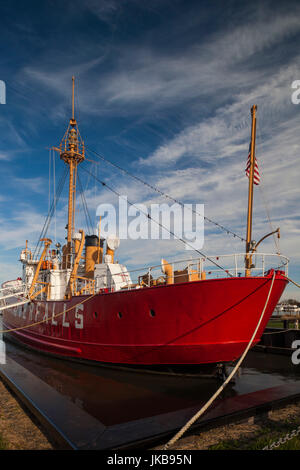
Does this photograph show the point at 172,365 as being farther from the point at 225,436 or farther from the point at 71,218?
the point at 71,218

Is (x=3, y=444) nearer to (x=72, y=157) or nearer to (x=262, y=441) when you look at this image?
(x=262, y=441)

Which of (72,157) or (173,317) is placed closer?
(173,317)

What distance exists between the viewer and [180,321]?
966 centimetres

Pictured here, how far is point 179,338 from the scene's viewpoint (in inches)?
381

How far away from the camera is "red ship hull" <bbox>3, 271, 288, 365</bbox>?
9.21 metres

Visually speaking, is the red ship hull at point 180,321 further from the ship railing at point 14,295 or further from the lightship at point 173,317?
the ship railing at point 14,295

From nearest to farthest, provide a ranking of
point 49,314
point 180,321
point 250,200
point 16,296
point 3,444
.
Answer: point 3,444 < point 180,321 < point 250,200 < point 49,314 < point 16,296

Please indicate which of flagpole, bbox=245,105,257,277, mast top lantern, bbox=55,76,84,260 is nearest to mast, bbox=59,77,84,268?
mast top lantern, bbox=55,76,84,260

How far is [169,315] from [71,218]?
1236cm

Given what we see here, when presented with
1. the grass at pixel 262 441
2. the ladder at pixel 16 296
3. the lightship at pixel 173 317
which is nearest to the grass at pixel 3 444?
the grass at pixel 262 441

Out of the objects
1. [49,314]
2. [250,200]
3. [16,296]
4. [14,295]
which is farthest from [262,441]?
[16,296]

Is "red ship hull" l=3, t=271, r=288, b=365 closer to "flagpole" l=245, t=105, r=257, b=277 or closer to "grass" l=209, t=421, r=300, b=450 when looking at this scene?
"flagpole" l=245, t=105, r=257, b=277

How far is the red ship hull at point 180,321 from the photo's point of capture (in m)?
9.21

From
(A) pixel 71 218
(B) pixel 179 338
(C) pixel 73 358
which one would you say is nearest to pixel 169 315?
(B) pixel 179 338
